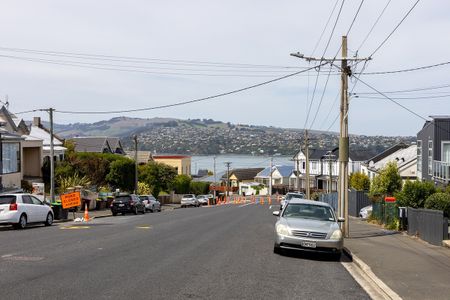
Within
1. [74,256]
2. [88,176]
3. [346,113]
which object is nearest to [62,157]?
[88,176]

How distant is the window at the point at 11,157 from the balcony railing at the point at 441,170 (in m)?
30.1

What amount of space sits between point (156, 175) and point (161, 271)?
60861 mm

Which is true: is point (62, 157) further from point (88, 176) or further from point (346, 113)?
point (346, 113)

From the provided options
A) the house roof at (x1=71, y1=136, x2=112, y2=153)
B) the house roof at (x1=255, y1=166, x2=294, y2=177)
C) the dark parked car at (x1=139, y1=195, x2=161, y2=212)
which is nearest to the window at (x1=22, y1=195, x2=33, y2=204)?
the dark parked car at (x1=139, y1=195, x2=161, y2=212)

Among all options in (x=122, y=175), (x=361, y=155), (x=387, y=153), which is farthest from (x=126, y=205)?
(x=361, y=155)

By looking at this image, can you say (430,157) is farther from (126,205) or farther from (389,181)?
(126,205)

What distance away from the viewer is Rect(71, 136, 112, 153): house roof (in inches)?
2931

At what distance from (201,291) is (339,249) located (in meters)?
6.45

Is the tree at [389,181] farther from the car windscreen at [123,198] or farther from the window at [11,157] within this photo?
the window at [11,157]

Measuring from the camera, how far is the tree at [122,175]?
199 ft

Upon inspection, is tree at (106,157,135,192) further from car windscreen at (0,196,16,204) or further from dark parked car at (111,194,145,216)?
car windscreen at (0,196,16,204)

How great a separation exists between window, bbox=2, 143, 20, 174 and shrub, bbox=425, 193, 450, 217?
29.6 m

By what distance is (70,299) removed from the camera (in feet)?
29.2

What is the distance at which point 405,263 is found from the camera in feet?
47.8
